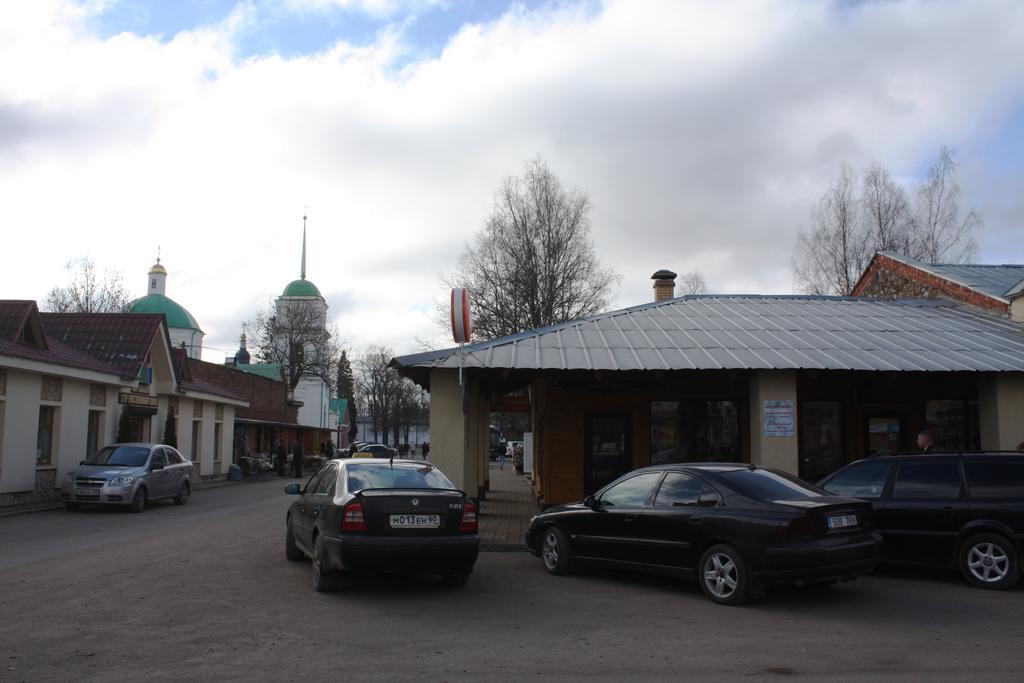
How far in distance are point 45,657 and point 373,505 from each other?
122 inches

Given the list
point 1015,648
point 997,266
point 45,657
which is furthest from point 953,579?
point 997,266

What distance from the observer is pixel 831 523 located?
807cm

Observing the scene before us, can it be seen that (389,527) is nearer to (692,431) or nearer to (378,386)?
(692,431)

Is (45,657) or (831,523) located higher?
(831,523)

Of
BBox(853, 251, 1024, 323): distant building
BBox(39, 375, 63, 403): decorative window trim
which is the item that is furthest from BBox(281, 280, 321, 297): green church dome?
BBox(853, 251, 1024, 323): distant building

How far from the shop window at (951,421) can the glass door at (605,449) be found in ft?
20.0

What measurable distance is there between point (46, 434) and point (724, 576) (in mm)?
19593

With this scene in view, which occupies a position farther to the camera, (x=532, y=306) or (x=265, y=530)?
(x=532, y=306)

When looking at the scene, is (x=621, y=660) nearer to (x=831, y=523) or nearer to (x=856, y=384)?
(x=831, y=523)

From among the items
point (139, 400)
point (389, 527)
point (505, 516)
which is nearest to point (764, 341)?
point (505, 516)

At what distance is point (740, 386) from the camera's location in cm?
1692

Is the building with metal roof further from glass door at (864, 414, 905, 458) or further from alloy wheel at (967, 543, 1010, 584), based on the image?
alloy wheel at (967, 543, 1010, 584)

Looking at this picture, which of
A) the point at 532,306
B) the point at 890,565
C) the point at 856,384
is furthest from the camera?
the point at 532,306

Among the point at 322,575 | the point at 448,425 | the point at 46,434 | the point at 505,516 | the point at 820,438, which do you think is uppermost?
the point at 448,425
